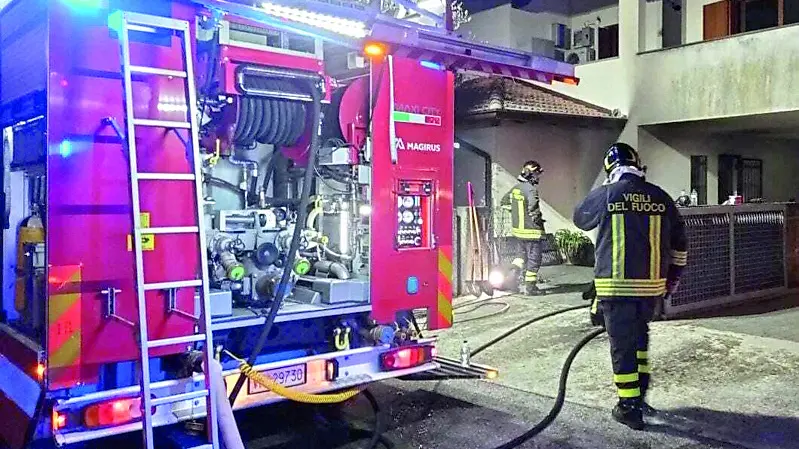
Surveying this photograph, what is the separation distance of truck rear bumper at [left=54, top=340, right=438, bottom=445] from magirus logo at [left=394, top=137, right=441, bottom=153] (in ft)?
4.21

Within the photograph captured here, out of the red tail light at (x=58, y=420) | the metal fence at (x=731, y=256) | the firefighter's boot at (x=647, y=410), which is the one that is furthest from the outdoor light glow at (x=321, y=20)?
the metal fence at (x=731, y=256)

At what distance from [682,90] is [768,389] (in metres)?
10.4

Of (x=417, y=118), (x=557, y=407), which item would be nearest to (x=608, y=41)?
(x=557, y=407)

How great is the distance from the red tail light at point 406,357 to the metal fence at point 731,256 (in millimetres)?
4947

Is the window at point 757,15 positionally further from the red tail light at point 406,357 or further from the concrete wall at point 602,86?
the red tail light at point 406,357

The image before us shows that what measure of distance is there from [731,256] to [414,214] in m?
6.36

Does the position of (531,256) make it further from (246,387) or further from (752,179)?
(752,179)

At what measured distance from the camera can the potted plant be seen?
1548 centimetres

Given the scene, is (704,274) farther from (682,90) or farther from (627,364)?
(682,90)

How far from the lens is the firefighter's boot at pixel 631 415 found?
17.3 ft

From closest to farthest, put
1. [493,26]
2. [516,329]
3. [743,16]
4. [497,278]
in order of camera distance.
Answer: [516,329], [497,278], [743,16], [493,26]

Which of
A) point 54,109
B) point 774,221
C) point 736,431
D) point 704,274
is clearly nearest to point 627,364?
point 736,431

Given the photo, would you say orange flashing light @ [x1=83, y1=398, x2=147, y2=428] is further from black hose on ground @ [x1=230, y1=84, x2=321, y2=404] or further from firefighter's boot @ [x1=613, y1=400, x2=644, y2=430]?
firefighter's boot @ [x1=613, y1=400, x2=644, y2=430]

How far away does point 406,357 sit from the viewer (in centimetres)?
497
